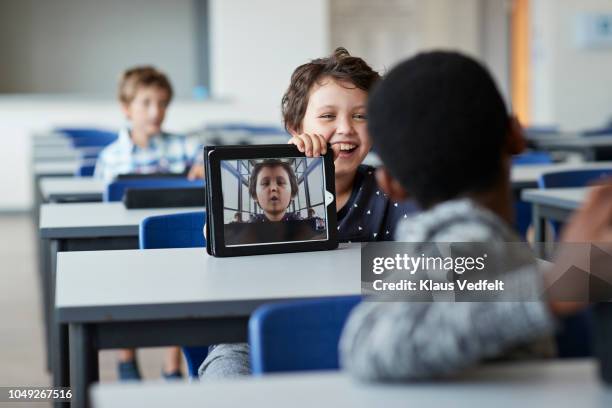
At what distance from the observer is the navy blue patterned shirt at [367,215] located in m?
2.17

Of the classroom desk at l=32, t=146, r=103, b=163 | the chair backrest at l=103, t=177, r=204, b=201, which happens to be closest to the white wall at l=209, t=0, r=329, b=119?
the classroom desk at l=32, t=146, r=103, b=163

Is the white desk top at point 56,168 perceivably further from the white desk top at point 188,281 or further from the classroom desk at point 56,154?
the white desk top at point 188,281

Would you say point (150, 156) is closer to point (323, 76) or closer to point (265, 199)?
point (323, 76)

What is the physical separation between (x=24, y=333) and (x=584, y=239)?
392 centimetres

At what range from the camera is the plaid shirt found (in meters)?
4.36

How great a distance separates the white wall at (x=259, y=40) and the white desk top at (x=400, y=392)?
28.6 feet

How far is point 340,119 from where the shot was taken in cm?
221

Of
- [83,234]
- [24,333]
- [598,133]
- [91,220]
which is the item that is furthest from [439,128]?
[598,133]

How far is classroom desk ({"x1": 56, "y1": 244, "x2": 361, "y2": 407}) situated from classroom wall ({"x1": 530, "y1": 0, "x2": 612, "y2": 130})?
8690 mm

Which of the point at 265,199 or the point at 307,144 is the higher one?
the point at 307,144

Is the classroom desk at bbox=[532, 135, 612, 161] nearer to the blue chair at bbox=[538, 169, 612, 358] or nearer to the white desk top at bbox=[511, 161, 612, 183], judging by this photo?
the white desk top at bbox=[511, 161, 612, 183]

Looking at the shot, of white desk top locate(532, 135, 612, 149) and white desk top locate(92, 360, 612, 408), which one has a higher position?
white desk top locate(532, 135, 612, 149)

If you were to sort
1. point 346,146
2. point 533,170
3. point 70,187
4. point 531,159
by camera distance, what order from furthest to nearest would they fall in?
point 531,159 < point 533,170 < point 70,187 < point 346,146

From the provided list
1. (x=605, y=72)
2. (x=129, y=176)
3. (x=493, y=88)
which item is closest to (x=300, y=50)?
(x=605, y=72)
